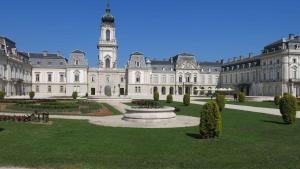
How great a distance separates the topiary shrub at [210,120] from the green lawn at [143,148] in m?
0.42

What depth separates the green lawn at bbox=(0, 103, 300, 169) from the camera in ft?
28.4

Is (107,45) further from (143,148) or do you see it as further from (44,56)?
(143,148)

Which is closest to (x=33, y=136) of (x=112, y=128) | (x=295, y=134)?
(x=112, y=128)

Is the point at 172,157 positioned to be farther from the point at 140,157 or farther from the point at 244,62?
the point at 244,62

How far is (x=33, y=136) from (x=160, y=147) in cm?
498

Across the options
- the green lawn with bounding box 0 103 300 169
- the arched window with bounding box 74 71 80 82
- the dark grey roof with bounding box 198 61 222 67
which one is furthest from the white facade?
the green lawn with bounding box 0 103 300 169

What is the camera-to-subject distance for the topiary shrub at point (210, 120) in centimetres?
1193

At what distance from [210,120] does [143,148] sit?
9.60 ft

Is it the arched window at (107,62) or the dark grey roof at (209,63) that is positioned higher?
the dark grey roof at (209,63)

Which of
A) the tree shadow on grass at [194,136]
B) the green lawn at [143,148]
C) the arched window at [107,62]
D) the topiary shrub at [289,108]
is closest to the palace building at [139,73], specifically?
the arched window at [107,62]

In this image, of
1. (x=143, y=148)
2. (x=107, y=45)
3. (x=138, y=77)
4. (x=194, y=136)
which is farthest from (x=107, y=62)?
(x=143, y=148)

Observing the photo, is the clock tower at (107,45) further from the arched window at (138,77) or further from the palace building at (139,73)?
the arched window at (138,77)

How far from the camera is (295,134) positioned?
13648 mm

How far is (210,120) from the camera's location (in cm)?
1196
